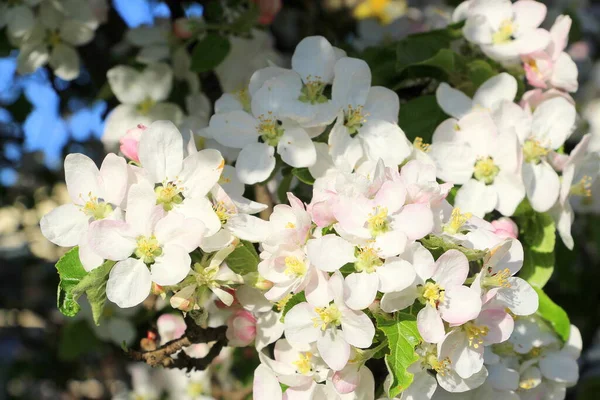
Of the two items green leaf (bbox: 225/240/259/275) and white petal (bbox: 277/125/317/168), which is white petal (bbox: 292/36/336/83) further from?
green leaf (bbox: 225/240/259/275)

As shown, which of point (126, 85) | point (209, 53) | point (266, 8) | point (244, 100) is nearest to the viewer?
point (244, 100)

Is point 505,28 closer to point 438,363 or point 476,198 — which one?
point 476,198

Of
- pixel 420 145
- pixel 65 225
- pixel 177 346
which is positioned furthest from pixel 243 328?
pixel 420 145

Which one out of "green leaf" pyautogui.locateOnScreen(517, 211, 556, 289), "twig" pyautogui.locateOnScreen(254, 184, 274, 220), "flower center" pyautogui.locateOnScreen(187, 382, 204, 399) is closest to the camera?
"green leaf" pyautogui.locateOnScreen(517, 211, 556, 289)

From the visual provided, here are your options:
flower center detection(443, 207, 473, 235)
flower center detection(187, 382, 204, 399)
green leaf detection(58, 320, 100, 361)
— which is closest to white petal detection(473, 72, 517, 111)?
flower center detection(443, 207, 473, 235)

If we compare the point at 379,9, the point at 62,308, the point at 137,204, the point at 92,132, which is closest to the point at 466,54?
the point at 137,204

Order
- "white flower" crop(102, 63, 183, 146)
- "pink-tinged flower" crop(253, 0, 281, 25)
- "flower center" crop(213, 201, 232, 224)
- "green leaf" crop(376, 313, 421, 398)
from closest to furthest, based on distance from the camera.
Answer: "green leaf" crop(376, 313, 421, 398) < "flower center" crop(213, 201, 232, 224) < "white flower" crop(102, 63, 183, 146) < "pink-tinged flower" crop(253, 0, 281, 25)

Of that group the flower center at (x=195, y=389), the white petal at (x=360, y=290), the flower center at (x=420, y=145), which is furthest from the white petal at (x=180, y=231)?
the flower center at (x=195, y=389)
